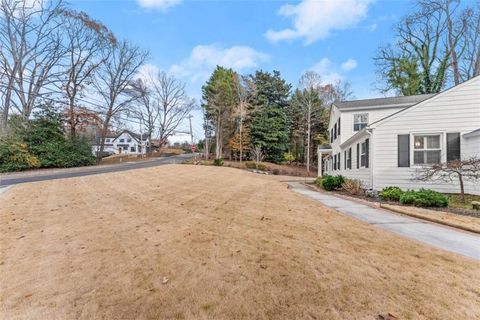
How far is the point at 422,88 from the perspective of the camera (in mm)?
22812

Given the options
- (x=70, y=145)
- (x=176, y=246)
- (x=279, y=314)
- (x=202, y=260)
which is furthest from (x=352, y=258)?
(x=70, y=145)

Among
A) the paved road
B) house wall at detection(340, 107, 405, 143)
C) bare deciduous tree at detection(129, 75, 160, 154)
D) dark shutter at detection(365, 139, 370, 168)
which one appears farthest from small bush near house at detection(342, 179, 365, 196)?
bare deciduous tree at detection(129, 75, 160, 154)

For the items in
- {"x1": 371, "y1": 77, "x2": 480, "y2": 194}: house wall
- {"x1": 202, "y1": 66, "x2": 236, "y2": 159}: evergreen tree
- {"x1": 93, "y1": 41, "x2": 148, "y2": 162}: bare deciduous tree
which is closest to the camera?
{"x1": 371, "y1": 77, "x2": 480, "y2": 194}: house wall

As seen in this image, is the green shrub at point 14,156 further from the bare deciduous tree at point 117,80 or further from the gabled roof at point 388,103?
the gabled roof at point 388,103

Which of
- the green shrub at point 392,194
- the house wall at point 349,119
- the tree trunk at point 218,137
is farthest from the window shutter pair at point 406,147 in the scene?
the tree trunk at point 218,137

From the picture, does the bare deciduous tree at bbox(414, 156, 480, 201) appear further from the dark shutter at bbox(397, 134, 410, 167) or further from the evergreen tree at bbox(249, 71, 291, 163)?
the evergreen tree at bbox(249, 71, 291, 163)

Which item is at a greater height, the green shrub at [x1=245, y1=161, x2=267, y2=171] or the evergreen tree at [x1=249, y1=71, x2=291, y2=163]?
the evergreen tree at [x1=249, y1=71, x2=291, y2=163]

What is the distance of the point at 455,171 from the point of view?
25.2 ft

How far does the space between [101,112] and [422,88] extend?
107 feet

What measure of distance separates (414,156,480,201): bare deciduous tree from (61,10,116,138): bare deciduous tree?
1067 inches

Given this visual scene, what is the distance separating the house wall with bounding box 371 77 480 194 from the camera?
9.16 meters

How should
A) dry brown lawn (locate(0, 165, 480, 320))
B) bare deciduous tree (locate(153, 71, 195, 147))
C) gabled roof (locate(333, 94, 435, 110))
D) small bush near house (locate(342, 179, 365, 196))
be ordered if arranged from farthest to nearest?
1. bare deciduous tree (locate(153, 71, 195, 147))
2. gabled roof (locate(333, 94, 435, 110))
3. small bush near house (locate(342, 179, 365, 196))
4. dry brown lawn (locate(0, 165, 480, 320))

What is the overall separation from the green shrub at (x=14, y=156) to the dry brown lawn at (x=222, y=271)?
1663 cm

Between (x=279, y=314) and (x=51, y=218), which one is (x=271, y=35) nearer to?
(x=51, y=218)
